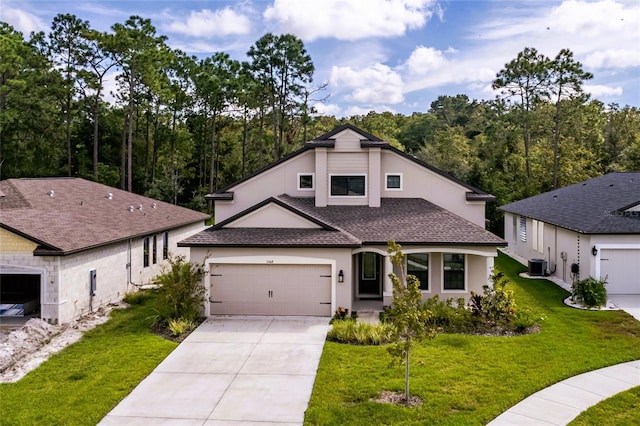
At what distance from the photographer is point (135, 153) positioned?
44750 mm

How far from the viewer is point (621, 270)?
17281 mm

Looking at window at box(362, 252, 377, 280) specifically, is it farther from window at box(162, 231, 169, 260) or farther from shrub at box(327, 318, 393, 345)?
window at box(162, 231, 169, 260)

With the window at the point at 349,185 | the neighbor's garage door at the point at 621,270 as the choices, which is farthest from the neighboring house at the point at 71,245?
the neighbor's garage door at the point at 621,270

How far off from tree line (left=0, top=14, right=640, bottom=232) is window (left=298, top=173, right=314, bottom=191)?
1851 centimetres

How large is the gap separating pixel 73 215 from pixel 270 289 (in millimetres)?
8329

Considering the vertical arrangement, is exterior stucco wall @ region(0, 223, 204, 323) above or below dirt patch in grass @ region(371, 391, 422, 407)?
above

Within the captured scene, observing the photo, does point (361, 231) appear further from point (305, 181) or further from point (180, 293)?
point (180, 293)

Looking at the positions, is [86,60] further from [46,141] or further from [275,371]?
[275,371]

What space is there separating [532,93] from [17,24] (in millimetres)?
44306

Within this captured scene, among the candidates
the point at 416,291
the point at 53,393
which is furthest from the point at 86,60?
the point at 416,291

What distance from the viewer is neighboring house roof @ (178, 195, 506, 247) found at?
591 inches

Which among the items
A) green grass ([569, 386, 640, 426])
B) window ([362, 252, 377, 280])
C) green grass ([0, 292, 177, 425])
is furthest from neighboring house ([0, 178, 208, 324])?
green grass ([569, 386, 640, 426])

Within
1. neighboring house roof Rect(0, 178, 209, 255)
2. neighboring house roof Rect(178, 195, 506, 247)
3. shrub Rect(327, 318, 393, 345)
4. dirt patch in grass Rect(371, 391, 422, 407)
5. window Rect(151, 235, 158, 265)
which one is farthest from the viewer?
window Rect(151, 235, 158, 265)

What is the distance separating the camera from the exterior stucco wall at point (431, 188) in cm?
1919
